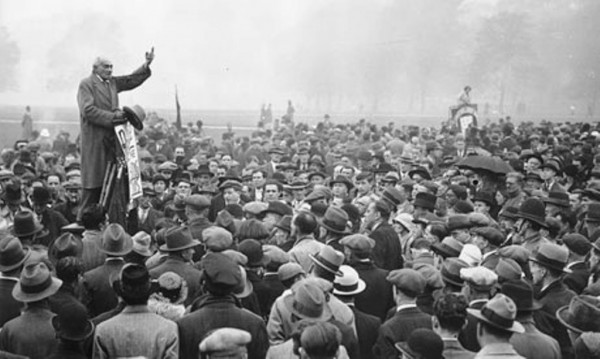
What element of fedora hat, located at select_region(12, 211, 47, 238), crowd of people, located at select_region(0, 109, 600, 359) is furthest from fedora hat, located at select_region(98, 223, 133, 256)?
fedora hat, located at select_region(12, 211, 47, 238)

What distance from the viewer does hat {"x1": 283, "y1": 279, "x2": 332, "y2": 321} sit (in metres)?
4.49

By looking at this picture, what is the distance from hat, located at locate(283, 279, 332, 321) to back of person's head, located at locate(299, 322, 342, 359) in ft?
2.06

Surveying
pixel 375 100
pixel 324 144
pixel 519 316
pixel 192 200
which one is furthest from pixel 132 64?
pixel 519 316

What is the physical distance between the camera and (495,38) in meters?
54.7

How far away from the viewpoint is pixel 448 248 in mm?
6500

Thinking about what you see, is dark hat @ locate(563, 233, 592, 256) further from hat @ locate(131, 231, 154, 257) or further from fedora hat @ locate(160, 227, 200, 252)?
hat @ locate(131, 231, 154, 257)

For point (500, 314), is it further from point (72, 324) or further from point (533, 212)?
point (533, 212)

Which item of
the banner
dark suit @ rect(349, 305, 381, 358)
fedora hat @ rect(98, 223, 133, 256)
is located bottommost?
dark suit @ rect(349, 305, 381, 358)

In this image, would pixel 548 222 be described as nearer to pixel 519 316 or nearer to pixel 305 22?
pixel 519 316

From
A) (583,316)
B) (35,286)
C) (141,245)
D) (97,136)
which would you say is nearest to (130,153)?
(97,136)

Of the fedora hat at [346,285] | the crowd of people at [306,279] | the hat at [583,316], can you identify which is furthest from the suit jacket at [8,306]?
the hat at [583,316]

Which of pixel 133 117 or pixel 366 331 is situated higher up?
pixel 133 117

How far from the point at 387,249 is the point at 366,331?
238cm

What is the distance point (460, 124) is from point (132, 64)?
144ft
